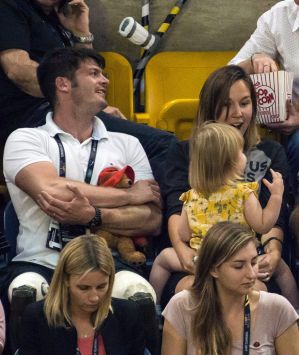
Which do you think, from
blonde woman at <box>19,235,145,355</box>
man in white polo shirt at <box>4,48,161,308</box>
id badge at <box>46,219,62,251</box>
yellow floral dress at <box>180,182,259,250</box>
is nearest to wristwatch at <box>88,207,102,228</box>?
man in white polo shirt at <box>4,48,161,308</box>

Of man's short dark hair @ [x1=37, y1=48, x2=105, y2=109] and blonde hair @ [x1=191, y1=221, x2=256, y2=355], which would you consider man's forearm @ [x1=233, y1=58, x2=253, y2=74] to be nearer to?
man's short dark hair @ [x1=37, y1=48, x2=105, y2=109]

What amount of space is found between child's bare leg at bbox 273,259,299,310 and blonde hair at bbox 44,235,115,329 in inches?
37.6

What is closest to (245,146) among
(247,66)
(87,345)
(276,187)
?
(276,187)

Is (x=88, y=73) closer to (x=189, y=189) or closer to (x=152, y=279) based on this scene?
(x=189, y=189)

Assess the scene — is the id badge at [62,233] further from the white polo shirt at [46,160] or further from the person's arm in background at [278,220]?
the person's arm in background at [278,220]

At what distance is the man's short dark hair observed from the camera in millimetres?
5219

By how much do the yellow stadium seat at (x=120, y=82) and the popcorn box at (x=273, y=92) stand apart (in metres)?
1.03

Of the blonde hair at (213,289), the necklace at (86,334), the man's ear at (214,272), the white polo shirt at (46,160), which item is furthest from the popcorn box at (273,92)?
the necklace at (86,334)

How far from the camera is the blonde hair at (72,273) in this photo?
13.3ft

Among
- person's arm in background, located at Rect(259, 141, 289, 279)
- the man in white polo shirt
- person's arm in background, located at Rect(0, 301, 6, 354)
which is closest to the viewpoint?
person's arm in background, located at Rect(0, 301, 6, 354)

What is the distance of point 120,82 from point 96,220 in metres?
1.70

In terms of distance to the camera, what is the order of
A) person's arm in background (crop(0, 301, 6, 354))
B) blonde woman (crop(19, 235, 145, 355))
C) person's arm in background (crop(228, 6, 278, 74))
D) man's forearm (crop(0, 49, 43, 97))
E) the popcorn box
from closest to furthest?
1. blonde woman (crop(19, 235, 145, 355))
2. person's arm in background (crop(0, 301, 6, 354))
3. the popcorn box
4. man's forearm (crop(0, 49, 43, 97))
5. person's arm in background (crop(228, 6, 278, 74))

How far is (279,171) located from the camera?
4.93 metres

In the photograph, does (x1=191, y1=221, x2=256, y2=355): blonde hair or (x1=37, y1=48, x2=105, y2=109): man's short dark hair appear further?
(x1=37, y1=48, x2=105, y2=109): man's short dark hair
